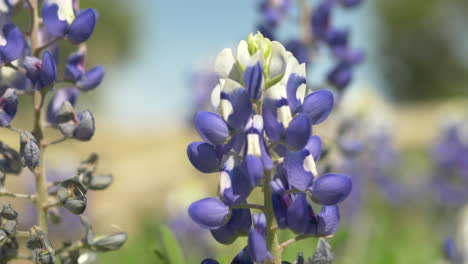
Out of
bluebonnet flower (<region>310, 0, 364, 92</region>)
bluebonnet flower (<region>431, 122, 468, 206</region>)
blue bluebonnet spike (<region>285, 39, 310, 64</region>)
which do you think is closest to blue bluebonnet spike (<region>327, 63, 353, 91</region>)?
bluebonnet flower (<region>310, 0, 364, 92</region>)

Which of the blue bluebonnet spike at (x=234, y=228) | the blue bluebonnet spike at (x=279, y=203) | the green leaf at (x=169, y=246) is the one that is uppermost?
the blue bluebonnet spike at (x=279, y=203)

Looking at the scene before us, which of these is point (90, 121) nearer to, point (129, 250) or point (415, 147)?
point (129, 250)

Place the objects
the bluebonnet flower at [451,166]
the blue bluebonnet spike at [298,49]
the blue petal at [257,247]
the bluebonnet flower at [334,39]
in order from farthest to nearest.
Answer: the bluebonnet flower at [451,166] → the bluebonnet flower at [334,39] → the blue bluebonnet spike at [298,49] → the blue petal at [257,247]

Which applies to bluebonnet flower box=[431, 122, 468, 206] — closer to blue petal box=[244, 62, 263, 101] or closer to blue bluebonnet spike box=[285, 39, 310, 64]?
blue bluebonnet spike box=[285, 39, 310, 64]

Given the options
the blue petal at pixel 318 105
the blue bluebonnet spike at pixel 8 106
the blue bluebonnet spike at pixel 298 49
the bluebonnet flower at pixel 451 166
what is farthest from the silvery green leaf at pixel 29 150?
the bluebonnet flower at pixel 451 166

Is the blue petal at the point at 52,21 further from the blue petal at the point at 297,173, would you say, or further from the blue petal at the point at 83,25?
the blue petal at the point at 297,173

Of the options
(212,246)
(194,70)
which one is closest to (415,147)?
(194,70)

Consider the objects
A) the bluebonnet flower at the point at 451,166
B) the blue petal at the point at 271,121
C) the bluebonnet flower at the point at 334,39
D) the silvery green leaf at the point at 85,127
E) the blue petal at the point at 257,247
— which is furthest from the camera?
the bluebonnet flower at the point at 451,166
